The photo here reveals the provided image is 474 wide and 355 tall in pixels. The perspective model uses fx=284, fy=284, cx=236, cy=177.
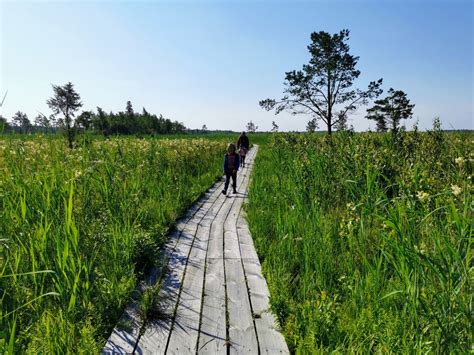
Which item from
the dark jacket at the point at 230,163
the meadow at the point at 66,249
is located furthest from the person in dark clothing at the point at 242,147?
the meadow at the point at 66,249

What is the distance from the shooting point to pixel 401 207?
227cm

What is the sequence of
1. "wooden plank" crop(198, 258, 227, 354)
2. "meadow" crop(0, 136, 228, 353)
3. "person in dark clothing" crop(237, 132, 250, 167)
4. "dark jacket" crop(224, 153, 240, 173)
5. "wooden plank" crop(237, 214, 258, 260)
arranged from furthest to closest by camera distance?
"person in dark clothing" crop(237, 132, 250, 167)
"dark jacket" crop(224, 153, 240, 173)
"wooden plank" crop(237, 214, 258, 260)
"wooden plank" crop(198, 258, 227, 354)
"meadow" crop(0, 136, 228, 353)

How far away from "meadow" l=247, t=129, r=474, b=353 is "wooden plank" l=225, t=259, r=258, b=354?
0.30 m

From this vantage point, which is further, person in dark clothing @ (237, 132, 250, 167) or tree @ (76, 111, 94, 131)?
person in dark clothing @ (237, 132, 250, 167)

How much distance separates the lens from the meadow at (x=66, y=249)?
7.22 ft

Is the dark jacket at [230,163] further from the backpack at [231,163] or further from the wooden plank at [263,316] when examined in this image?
the wooden plank at [263,316]

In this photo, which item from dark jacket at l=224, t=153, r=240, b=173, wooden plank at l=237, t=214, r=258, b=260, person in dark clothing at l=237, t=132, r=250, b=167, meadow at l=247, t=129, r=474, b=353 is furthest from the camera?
person in dark clothing at l=237, t=132, r=250, b=167

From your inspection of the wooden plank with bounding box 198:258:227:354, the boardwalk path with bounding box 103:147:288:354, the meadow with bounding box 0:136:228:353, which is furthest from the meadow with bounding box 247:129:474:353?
the meadow with bounding box 0:136:228:353

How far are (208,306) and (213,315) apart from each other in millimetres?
157

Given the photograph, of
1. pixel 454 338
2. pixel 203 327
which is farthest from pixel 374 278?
pixel 203 327

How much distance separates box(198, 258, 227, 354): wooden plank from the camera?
2336mm

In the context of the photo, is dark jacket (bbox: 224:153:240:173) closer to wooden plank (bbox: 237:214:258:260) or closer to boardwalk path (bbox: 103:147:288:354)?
wooden plank (bbox: 237:214:258:260)

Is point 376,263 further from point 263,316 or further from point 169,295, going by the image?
point 169,295

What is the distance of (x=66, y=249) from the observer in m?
2.40
